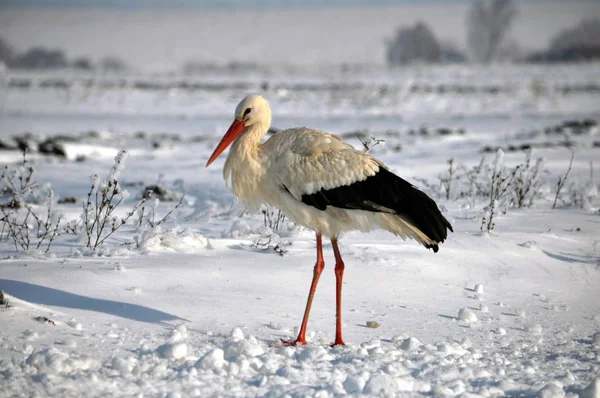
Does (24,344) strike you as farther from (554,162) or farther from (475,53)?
(475,53)

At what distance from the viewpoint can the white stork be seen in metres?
5.02

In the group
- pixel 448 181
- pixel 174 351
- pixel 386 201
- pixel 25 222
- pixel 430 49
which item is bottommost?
pixel 174 351

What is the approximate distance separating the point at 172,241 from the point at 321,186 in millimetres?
2058

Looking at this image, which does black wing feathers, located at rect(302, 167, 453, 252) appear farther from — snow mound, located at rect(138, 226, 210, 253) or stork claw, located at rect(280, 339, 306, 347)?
snow mound, located at rect(138, 226, 210, 253)

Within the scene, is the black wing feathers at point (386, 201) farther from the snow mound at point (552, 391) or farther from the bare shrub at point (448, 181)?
the bare shrub at point (448, 181)

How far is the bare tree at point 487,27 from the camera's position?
101438mm

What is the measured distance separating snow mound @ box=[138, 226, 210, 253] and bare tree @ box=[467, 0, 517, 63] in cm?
10062

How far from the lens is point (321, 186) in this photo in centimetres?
504

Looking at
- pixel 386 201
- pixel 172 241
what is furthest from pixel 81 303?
pixel 386 201

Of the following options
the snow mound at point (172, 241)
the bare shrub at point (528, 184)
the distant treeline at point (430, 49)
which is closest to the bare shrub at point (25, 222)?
the snow mound at point (172, 241)

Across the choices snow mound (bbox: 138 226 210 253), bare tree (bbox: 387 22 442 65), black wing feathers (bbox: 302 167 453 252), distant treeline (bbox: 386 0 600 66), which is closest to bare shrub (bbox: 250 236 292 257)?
snow mound (bbox: 138 226 210 253)

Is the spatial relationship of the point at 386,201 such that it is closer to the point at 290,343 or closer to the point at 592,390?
the point at 290,343

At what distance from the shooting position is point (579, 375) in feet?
14.7

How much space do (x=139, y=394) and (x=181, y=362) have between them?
478mm
